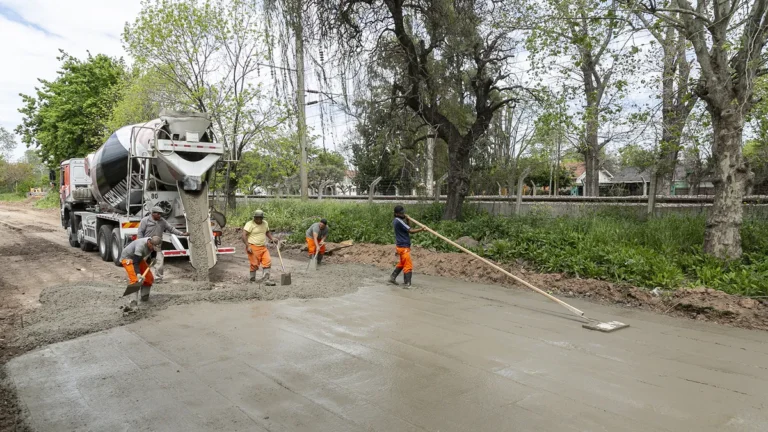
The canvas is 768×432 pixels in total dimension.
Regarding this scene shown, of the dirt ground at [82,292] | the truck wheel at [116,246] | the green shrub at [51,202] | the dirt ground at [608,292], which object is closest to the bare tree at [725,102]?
the dirt ground at [608,292]

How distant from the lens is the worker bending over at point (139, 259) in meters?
7.73

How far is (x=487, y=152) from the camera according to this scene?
16.7 m

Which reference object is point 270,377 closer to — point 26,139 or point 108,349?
point 108,349

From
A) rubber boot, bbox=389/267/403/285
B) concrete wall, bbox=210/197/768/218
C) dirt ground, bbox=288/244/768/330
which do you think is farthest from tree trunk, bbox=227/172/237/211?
rubber boot, bbox=389/267/403/285

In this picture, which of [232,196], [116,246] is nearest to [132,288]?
[116,246]

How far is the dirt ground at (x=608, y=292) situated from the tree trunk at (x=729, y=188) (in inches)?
→ 66.8

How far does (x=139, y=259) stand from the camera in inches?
307

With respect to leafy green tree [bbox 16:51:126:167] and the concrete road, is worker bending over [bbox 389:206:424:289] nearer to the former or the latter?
the concrete road

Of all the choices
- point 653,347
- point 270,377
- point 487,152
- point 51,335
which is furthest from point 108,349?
point 487,152

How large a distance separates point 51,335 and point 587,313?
7.41 m

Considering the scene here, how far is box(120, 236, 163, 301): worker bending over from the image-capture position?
773 cm

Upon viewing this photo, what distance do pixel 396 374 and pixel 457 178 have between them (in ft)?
34.6

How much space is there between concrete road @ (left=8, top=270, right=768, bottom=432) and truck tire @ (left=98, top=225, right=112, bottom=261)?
6.37 meters

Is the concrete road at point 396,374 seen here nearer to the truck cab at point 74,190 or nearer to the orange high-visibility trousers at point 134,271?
the orange high-visibility trousers at point 134,271
